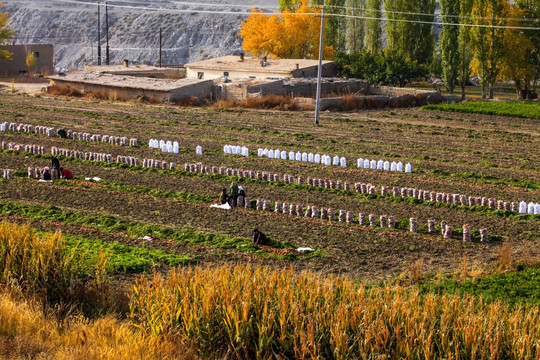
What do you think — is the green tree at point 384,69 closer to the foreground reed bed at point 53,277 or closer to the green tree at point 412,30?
the green tree at point 412,30

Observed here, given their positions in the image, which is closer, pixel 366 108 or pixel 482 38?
pixel 366 108

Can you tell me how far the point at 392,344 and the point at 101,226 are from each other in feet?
32.4

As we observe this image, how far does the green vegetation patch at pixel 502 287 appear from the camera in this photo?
1374 centimetres

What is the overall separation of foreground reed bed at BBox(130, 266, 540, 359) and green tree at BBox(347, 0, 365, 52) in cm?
7019

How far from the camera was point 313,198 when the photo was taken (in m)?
21.8

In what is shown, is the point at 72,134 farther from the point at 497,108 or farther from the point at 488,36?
the point at 488,36

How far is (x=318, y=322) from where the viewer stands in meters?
10.6

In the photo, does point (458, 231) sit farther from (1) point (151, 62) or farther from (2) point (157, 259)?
(1) point (151, 62)

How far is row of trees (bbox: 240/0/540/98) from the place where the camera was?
5391cm

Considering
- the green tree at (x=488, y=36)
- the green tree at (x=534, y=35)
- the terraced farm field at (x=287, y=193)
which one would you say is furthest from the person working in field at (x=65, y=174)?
the green tree at (x=534, y=35)

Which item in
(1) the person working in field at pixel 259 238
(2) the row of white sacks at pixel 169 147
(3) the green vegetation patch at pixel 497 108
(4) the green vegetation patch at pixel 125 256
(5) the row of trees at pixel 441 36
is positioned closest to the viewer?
(4) the green vegetation patch at pixel 125 256

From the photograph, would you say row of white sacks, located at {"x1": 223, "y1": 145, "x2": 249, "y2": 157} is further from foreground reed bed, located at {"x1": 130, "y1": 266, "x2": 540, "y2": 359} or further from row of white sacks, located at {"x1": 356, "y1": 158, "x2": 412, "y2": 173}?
foreground reed bed, located at {"x1": 130, "y1": 266, "x2": 540, "y2": 359}

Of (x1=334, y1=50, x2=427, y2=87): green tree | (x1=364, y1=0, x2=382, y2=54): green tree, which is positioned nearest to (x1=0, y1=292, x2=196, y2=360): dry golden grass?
(x1=334, y1=50, x2=427, y2=87): green tree

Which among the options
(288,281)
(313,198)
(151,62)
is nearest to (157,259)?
(288,281)
